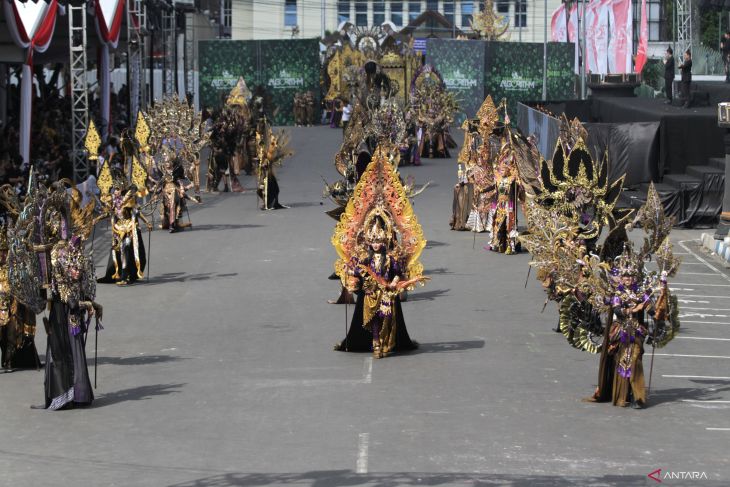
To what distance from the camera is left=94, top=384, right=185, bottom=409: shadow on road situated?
547 inches

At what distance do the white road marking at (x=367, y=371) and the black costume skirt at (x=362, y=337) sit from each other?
360mm

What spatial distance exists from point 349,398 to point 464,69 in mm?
42444

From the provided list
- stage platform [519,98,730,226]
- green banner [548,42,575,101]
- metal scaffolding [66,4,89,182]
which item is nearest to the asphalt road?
metal scaffolding [66,4,89,182]

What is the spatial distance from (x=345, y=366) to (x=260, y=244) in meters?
10.5

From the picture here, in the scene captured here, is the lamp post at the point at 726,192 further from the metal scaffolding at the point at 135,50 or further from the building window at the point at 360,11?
the building window at the point at 360,11

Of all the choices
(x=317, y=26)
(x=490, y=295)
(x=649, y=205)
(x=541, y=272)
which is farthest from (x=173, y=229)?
(x=317, y=26)

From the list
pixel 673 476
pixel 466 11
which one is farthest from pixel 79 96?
pixel 466 11

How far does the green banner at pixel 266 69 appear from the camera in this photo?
2270 inches

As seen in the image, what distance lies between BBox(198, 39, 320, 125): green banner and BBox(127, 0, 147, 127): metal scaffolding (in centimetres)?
1441

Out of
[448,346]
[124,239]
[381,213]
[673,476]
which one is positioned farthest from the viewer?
[124,239]

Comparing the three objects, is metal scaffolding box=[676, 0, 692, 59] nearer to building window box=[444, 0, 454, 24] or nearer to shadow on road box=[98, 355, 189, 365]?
shadow on road box=[98, 355, 189, 365]

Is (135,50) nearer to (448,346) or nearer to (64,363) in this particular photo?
(448,346)

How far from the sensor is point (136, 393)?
1424cm

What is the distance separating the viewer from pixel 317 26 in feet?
328
